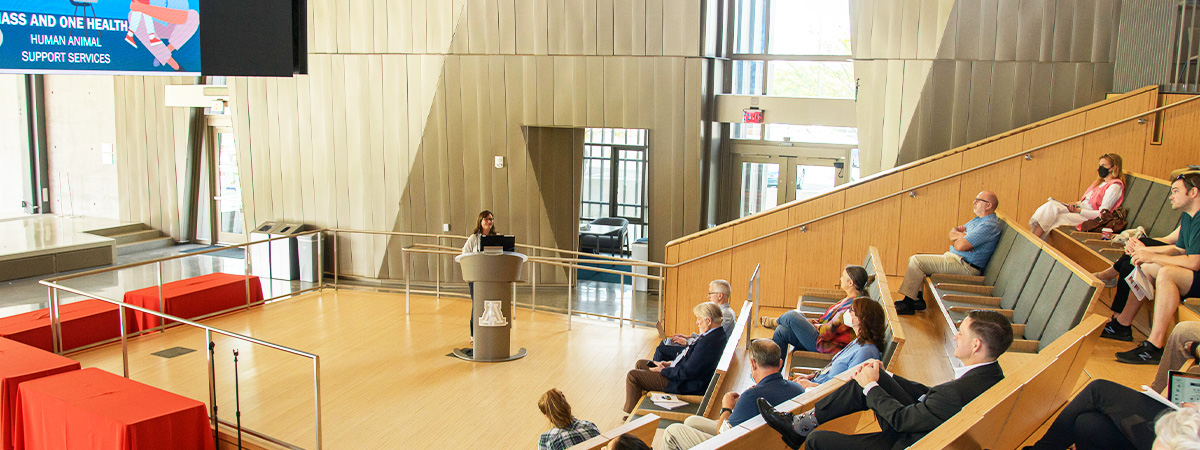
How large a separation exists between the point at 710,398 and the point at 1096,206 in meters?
4.35

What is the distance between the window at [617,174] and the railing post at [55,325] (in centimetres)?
710

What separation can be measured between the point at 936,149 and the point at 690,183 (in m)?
3.10

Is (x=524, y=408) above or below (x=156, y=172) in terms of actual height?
below

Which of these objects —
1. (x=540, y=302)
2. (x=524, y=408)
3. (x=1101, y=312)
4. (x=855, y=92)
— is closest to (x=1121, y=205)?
(x=1101, y=312)

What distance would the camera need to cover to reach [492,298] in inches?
277

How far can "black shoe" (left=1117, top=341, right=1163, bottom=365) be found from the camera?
4637 millimetres

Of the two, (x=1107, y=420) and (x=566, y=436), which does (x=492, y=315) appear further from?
(x=1107, y=420)

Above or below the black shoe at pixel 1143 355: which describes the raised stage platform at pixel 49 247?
below

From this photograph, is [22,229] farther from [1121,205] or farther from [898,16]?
[1121,205]

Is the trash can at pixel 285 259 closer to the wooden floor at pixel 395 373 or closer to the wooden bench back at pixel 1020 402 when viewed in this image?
the wooden floor at pixel 395 373

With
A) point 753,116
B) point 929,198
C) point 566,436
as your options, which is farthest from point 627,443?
point 753,116

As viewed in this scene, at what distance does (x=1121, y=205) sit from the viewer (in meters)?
6.69

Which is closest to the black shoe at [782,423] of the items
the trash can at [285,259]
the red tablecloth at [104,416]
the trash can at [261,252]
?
the red tablecloth at [104,416]

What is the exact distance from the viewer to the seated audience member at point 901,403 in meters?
3.14
